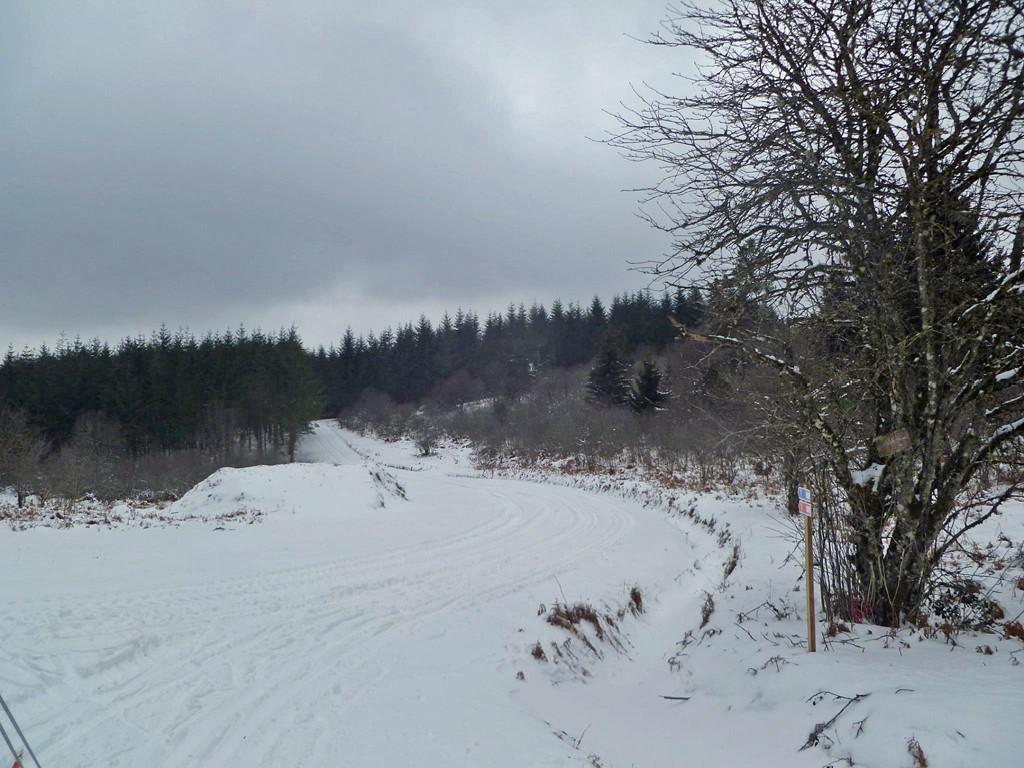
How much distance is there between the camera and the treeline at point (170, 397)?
2037 inches

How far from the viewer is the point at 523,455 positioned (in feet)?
145

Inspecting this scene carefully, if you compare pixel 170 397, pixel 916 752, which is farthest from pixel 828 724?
pixel 170 397

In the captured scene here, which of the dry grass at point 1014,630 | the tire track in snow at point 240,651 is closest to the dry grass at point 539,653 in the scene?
the tire track in snow at point 240,651

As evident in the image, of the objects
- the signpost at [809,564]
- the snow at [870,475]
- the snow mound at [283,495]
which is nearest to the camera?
the signpost at [809,564]

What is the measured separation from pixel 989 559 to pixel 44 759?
382 inches

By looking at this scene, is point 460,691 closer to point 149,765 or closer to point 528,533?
point 149,765

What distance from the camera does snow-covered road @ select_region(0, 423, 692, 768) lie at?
14.5 feet

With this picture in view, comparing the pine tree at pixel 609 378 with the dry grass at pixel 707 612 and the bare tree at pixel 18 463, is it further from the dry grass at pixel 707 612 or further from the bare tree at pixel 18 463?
the dry grass at pixel 707 612

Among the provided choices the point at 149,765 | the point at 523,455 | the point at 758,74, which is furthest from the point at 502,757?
the point at 523,455

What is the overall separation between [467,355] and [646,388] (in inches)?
2065

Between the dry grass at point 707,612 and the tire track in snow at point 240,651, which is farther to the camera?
the dry grass at point 707,612

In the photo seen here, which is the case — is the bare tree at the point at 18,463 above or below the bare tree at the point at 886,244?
below

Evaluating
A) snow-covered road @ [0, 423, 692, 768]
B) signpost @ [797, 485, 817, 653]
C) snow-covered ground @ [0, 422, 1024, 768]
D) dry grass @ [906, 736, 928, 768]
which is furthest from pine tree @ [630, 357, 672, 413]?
dry grass @ [906, 736, 928, 768]

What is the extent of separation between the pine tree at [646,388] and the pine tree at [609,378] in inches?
204
